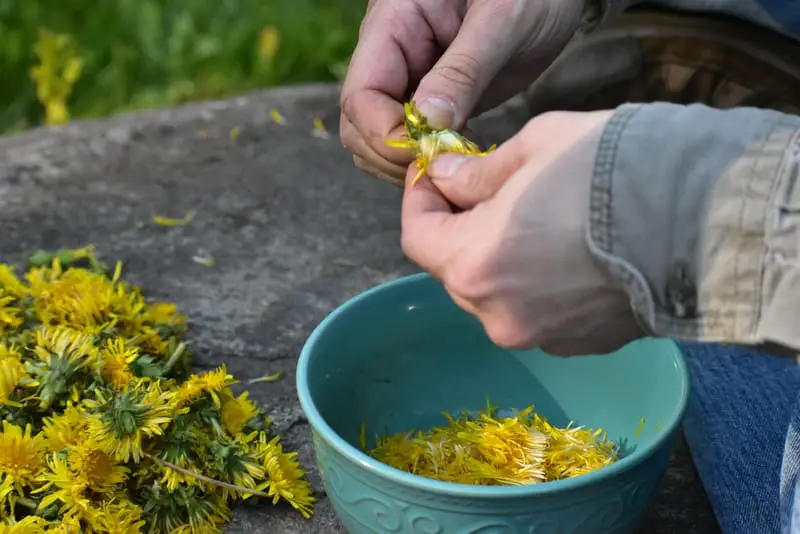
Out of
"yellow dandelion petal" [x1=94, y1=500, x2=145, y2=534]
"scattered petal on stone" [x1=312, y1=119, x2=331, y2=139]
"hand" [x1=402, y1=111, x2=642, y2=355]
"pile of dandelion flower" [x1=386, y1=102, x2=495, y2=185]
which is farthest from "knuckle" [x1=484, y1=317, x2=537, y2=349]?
"scattered petal on stone" [x1=312, y1=119, x2=331, y2=139]

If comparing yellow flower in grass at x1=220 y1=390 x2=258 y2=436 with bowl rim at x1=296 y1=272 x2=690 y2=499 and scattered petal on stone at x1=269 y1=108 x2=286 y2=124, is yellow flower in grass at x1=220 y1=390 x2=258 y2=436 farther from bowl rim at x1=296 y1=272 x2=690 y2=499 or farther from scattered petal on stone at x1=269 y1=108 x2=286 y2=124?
scattered petal on stone at x1=269 y1=108 x2=286 y2=124

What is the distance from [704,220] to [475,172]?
0.24m

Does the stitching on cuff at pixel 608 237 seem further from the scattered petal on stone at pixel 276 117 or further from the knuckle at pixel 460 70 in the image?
the scattered petal on stone at pixel 276 117

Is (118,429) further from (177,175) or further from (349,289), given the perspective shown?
(177,175)

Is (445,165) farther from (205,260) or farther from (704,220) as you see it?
(205,260)

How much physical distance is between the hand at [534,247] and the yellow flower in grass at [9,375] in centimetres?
58

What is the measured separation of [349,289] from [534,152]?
910mm

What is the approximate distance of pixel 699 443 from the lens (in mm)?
1435

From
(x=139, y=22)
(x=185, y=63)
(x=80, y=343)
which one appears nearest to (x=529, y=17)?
(x=80, y=343)

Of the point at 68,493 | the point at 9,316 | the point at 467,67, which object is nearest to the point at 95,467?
the point at 68,493

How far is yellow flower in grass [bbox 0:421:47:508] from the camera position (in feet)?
3.79

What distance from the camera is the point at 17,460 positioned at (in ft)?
3.82

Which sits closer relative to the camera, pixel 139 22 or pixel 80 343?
pixel 80 343

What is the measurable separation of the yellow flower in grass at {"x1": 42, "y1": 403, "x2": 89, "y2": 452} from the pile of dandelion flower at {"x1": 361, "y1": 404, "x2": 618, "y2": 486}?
0.37 meters
